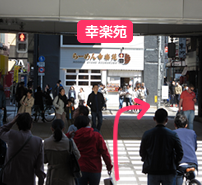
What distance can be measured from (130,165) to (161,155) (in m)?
4.27

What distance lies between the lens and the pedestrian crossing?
7047 millimetres

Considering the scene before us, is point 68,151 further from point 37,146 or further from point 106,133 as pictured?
point 106,133

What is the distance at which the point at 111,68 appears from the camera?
27.6 metres

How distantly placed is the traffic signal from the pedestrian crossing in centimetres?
647

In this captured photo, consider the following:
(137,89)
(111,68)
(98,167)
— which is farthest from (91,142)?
(111,68)

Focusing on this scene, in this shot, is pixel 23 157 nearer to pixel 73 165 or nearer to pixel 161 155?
pixel 73 165

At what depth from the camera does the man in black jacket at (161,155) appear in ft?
13.8

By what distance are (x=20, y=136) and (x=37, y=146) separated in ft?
0.82

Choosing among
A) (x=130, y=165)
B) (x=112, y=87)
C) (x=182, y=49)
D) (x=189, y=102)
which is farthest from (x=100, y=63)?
(x=130, y=165)

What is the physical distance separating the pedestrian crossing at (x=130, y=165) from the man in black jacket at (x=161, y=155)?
48.2 inches

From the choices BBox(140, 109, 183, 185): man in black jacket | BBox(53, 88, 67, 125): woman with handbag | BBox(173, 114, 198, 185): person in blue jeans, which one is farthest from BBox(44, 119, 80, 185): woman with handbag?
BBox(53, 88, 67, 125): woman with handbag

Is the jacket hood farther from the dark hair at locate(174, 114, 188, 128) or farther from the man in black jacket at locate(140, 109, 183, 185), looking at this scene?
the dark hair at locate(174, 114, 188, 128)

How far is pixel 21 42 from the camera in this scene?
14.9 m

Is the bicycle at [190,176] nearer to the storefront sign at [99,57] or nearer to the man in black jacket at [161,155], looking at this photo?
the man in black jacket at [161,155]
